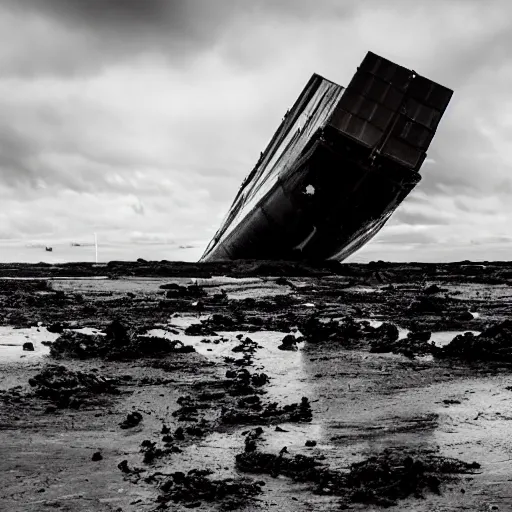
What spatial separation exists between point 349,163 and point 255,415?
11805 mm

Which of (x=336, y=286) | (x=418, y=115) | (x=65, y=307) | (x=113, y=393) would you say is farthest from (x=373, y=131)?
(x=113, y=393)

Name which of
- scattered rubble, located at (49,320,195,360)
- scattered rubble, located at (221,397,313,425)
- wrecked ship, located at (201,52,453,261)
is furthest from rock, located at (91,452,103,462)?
wrecked ship, located at (201,52,453,261)

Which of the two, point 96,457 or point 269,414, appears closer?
point 96,457

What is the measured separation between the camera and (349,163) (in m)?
14.4

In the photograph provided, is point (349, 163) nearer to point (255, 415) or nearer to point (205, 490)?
point (255, 415)

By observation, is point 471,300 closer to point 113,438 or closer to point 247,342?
point 247,342

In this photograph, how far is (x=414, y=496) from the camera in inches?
84.9

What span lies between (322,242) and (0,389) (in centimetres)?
1448

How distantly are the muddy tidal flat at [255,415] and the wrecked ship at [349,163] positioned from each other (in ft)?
24.5

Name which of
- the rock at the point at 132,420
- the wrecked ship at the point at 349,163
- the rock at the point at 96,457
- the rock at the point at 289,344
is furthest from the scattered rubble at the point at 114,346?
the wrecked ship at the point at 349,163

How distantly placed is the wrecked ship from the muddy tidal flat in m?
7.48

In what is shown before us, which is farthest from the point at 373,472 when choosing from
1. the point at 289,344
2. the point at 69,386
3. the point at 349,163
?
the point at 349,163

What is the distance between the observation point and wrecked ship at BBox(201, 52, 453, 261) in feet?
45.2

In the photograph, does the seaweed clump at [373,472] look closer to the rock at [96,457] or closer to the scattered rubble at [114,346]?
the rock at [96,457]
